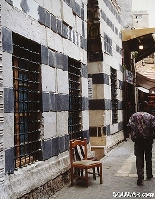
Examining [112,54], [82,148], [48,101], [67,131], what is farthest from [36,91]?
[112,54]

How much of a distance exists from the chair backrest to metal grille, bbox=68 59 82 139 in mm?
556

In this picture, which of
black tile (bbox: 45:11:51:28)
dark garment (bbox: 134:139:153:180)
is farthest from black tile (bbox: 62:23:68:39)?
dark garment (bbox: 134:139:153:180)

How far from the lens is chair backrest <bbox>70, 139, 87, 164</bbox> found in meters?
6.97

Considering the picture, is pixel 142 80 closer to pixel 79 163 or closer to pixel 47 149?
pixel 79 163

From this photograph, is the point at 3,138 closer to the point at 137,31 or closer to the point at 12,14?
the point at 12,14

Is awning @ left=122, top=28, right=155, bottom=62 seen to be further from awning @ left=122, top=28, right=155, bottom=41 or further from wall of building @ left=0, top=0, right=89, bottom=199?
wall of building @ left=0, top=0, right=89, bottom=199

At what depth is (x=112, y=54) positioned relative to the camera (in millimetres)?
12883

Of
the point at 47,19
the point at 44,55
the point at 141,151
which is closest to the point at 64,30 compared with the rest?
the point at 47,19

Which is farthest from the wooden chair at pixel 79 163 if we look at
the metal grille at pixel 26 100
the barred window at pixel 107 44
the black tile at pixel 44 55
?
the barred window at pixel 107 44

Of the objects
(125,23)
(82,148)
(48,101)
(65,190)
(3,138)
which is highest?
(125,23)

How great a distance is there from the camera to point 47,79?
6379mm

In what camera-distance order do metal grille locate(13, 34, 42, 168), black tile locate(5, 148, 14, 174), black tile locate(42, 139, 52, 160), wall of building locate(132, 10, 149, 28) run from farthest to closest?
wall of building locate(132, 10, 149, 28) < black tile locate(42, 139, 52, 160) < metal grille locate(13, 34, 42, 168) < black tile locate(5, 148, 14, 174)

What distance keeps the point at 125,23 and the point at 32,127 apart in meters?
14.6

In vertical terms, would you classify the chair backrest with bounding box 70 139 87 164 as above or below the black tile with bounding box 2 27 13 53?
below
